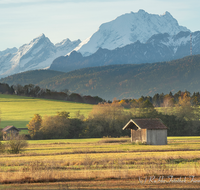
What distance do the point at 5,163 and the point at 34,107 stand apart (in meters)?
103

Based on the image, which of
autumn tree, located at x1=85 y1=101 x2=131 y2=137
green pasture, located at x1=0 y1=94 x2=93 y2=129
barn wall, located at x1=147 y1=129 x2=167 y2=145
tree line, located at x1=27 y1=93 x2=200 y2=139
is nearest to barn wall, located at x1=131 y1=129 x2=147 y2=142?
barn wall, located at x1=147 y1=129 x2=167 y2=145

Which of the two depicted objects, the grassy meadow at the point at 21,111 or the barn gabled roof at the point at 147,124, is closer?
the barn gabled roof at the point at 147,124

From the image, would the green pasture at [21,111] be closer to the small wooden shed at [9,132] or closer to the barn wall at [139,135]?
the small wooden shed at [9,132]

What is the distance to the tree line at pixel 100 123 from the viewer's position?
3039 inches

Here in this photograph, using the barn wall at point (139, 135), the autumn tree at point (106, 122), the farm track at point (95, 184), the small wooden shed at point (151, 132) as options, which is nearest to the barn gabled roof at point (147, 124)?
the small wooden shed at point (151, 132)

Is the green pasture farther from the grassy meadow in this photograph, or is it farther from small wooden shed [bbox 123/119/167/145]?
small wooden shed [bbox 123/119/167/145]

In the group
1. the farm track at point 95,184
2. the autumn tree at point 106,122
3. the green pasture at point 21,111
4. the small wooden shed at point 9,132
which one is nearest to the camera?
the farm track at point 95,184

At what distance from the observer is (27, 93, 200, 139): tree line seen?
253 ft

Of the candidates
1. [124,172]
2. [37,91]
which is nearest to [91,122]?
[124,172]

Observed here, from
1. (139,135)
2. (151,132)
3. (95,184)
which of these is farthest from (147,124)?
(95,184)

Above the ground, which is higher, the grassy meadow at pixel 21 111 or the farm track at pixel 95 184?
the grassy meadow at pixel 21 111

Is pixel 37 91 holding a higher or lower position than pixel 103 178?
higher

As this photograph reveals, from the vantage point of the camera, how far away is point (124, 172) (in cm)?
1741

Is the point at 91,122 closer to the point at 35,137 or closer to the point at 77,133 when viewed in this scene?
the point at 77,133
